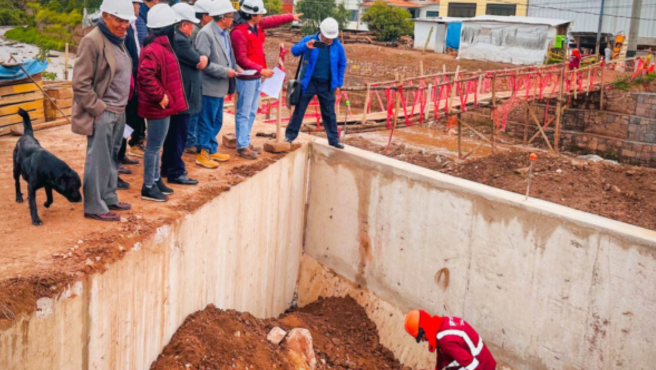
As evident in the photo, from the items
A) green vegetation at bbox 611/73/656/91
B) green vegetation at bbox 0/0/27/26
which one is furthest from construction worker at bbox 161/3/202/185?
green vegetation at bbox 0/0/27/26

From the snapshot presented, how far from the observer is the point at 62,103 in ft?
30.3

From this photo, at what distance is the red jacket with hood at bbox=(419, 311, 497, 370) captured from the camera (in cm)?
523

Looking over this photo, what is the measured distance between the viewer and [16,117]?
8297mm

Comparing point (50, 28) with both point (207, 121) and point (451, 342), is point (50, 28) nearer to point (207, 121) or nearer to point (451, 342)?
point (207, 121)

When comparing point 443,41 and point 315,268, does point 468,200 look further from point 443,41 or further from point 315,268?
point 443,41

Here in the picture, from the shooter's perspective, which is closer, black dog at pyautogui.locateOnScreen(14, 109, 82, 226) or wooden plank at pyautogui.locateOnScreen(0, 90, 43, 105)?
black dog at pyautogui.locateOnScreen(14, 109, 82, 226)

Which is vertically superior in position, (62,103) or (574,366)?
(62,103)

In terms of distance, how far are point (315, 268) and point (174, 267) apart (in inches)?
146

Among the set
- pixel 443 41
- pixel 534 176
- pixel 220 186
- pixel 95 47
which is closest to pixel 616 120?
pixel 534 176

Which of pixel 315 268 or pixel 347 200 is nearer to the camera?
pixel 347 200

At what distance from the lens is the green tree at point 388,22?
1517 inches

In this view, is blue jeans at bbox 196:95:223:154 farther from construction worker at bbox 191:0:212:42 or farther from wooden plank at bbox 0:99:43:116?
wooden plank at bbox 0:99:43:116

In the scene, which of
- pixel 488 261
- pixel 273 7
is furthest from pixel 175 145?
pixel 273 7

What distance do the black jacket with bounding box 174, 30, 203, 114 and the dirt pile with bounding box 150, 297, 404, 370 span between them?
2.22 m
